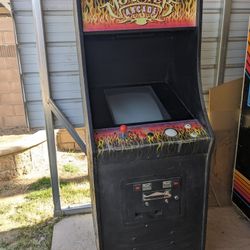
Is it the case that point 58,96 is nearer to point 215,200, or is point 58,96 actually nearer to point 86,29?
point 86,29

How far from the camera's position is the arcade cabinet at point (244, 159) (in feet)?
7.62

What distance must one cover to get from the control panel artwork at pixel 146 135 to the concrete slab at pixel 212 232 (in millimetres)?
1086

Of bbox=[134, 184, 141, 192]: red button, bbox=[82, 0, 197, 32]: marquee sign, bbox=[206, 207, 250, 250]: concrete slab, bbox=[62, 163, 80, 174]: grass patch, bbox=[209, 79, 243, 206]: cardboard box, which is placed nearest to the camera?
bbox=[82, 0, 197, 32]: marquee sign

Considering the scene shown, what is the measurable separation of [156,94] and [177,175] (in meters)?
0.51

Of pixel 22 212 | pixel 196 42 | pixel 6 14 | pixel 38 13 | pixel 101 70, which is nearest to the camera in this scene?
pixel 196 42

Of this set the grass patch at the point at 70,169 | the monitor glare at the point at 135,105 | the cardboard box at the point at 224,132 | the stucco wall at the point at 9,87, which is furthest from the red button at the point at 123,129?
the stucco wall at the point at 9,87

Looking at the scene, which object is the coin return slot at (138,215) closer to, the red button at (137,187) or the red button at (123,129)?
the red button at (137,187)

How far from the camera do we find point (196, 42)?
5.41 ft

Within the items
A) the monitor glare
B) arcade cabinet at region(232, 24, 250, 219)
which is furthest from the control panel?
arcade cabinet at region(232, 24, 250, 219)

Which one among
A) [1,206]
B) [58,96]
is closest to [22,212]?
[1,206]

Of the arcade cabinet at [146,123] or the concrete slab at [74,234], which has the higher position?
the arcade cabinet at [146,123]

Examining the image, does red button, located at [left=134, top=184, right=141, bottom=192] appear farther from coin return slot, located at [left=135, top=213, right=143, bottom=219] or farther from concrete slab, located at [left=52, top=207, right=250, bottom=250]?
concrete slab, located at [left=52, top=207, right=250, bottom=250]

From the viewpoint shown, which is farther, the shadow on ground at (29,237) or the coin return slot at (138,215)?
the shadow on ground at (29,237)

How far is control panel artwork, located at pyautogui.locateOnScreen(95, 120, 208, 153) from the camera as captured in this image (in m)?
1.56
